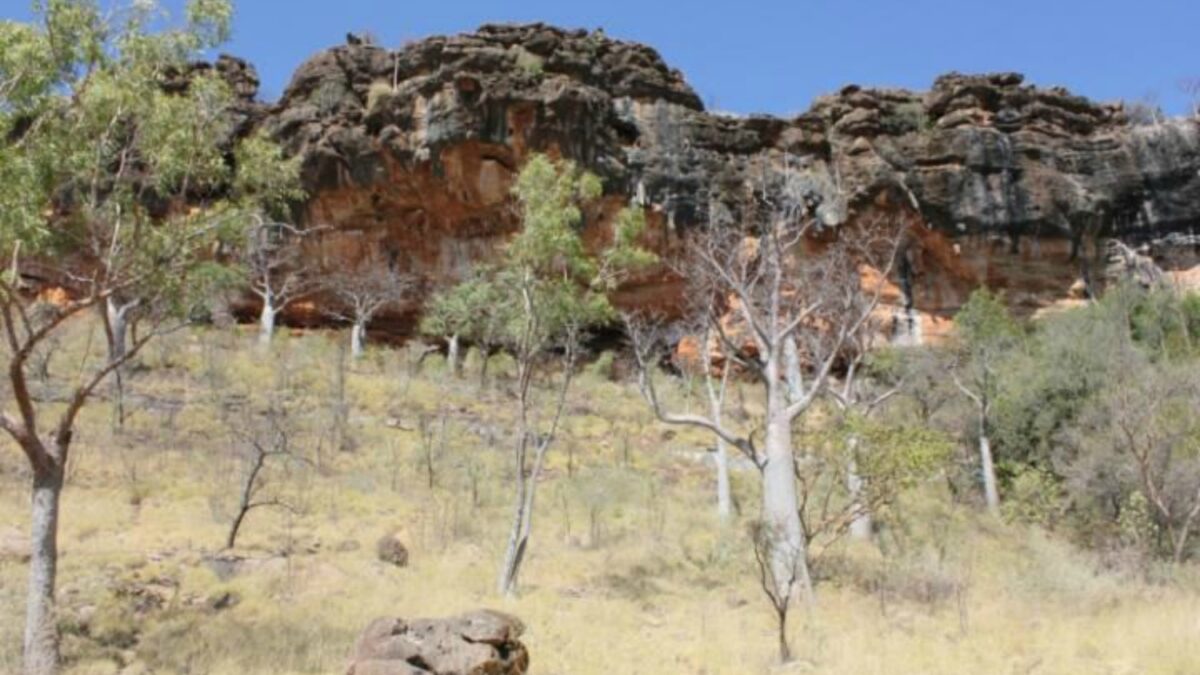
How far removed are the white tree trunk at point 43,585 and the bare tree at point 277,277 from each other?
839 inches

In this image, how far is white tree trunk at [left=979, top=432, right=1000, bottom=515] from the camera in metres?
21.0

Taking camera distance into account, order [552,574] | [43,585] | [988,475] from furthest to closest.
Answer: [988,475] → [552,574] → [43,585]

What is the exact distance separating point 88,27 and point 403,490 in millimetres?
10381

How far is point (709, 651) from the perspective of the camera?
31.3 feet

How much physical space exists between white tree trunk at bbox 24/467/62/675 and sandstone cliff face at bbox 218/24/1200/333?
72.9 ft

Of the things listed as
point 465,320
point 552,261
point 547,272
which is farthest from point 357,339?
point 552,261

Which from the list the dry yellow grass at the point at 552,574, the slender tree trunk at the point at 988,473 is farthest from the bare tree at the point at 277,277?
the slender tree trunk at the point at 988,473

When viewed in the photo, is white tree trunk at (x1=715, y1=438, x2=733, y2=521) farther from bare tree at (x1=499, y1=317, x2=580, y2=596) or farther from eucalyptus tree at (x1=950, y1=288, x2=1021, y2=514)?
eucalyptus tree at (x1=950, y1=288, x2=1021, y2=514)

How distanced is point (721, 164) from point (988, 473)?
14739 millimetres

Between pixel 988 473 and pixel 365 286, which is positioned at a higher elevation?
pixel 365 286

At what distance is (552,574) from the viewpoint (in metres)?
13.6

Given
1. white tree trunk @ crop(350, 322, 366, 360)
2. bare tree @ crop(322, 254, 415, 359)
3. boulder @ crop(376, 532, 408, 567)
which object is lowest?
boulder @ crop(376, 532, 408, 567)

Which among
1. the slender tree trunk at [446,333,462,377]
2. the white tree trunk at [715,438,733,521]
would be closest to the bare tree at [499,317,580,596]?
the white tree trunk at [715,438,733,521]

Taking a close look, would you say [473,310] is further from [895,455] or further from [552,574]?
[895,455]
